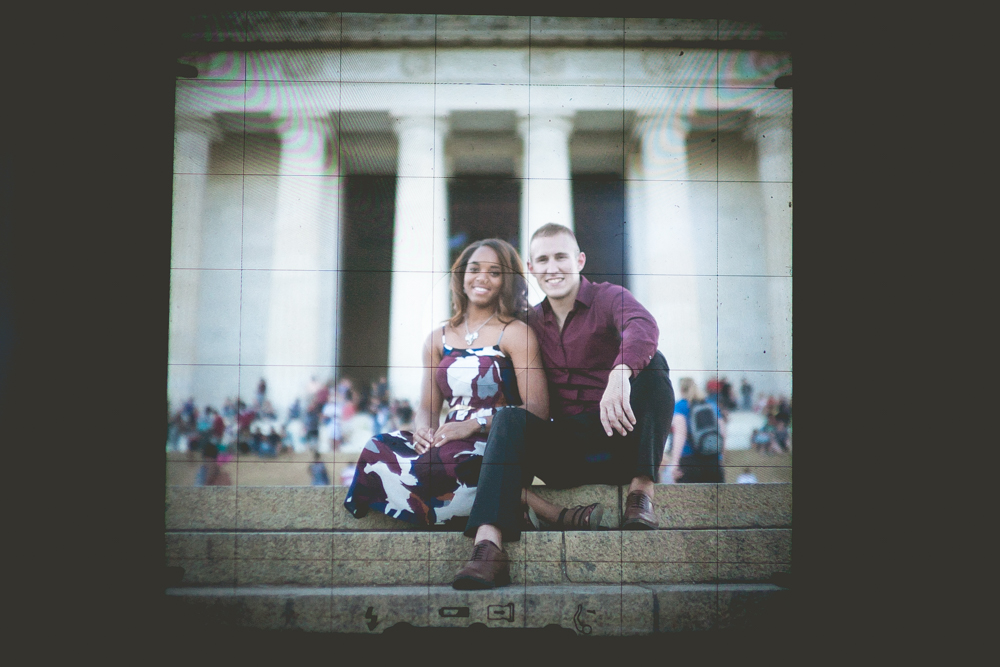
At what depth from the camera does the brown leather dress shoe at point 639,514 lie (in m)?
4.11

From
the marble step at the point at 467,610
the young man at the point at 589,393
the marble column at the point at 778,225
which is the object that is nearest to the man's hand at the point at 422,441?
the young man at the point at 589,393

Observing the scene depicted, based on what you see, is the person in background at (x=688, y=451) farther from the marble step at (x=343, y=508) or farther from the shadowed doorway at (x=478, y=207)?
the shadowed doorway at (x=478, y=207)

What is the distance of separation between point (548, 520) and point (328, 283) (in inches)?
69.7

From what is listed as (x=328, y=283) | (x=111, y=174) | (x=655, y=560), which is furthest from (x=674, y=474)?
(x=111, y=174)

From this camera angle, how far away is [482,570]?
3.88 metres

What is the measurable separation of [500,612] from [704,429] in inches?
58.1

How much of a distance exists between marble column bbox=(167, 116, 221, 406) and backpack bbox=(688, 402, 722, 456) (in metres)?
2.78

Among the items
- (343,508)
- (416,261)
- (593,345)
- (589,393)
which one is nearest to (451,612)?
(343,508)

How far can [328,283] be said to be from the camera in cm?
421

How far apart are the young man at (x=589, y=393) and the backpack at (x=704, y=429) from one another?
16cm

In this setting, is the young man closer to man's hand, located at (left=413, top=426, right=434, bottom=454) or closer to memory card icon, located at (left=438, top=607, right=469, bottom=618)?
man's hand, located at (left=413, top=426, right=434, bottom=454)

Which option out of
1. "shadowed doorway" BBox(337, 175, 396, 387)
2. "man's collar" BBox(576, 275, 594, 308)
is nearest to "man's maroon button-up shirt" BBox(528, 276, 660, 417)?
"man's collar" BBox(576, 275, 594, 308)

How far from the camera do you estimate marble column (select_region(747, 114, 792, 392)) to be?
14.0 feet

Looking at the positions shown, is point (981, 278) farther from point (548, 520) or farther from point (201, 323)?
point (201, 323)
